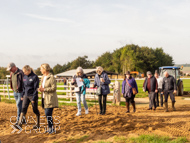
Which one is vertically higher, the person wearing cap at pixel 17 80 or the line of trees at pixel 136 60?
the line of trees at pixel 136 60

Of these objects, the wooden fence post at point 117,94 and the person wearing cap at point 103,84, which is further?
the wooden fence post at point 117,94

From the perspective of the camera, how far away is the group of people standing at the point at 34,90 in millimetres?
5688

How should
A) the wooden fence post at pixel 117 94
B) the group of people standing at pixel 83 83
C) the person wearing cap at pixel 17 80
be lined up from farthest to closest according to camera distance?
the wooden fence post at pixel 117 94
the group of people standing at pixel 83 83
the person wearing cap at pixel 17 80

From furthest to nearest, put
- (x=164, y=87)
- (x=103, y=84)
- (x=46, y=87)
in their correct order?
1. (x=164, y=87)
2. (x=103, y=84)
3. (x=46, y=87)

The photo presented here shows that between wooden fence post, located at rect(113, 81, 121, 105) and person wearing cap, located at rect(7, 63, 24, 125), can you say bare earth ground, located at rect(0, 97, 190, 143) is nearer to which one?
person wearing cap, located at rect(7, 63, 24, 125)

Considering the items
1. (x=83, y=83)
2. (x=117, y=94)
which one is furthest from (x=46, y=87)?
(x=117, y=94)

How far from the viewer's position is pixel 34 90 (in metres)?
6.26

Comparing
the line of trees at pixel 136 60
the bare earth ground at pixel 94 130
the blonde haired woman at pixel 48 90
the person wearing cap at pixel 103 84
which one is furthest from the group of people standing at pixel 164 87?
the line of trees at pixel 136 60

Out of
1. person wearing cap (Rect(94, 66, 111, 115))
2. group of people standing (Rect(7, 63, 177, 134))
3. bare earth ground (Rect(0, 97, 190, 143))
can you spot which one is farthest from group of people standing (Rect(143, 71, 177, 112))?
bare earth ground (Rect(0, 97, 190, 143))

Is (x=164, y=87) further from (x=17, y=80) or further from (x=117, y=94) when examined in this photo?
(x=17, y=80)

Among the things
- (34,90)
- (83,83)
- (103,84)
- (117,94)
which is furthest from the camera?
(117,94)

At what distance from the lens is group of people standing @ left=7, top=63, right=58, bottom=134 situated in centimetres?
569

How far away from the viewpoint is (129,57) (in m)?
83.1

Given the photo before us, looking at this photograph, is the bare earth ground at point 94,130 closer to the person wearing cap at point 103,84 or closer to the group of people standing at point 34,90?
the group of people standing at point 34,90
